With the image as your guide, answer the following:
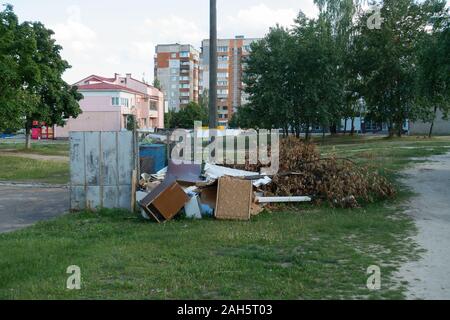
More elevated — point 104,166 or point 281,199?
point 104,166

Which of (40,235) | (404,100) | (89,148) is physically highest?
(404,100)

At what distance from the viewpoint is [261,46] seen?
45469 millimetres

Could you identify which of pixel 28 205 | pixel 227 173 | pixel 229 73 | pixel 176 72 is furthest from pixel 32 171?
pixel 176 72

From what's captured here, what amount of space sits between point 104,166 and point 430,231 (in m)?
6.90

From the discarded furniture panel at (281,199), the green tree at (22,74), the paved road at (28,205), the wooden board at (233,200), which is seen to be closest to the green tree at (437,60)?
the discarded furniture panel at (281,199)

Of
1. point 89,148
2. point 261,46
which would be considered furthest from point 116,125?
point 89,148

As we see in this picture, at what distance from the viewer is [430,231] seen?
906 cm

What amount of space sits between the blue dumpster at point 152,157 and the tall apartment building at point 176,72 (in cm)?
11497

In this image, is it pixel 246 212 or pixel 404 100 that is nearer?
pixel 246 212

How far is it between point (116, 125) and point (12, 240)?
64.7 meters

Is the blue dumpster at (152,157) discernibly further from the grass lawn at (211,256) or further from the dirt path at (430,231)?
the dirt path at (430,231)

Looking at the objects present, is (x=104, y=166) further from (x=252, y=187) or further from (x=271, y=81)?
(x=271, y=81)
